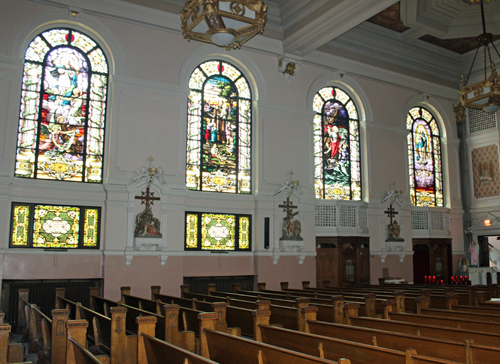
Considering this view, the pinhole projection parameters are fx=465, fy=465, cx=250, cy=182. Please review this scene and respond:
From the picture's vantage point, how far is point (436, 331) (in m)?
4.54

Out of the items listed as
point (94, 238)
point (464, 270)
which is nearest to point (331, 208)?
point (464, 270)

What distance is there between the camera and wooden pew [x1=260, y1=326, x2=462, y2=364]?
10.4 ft

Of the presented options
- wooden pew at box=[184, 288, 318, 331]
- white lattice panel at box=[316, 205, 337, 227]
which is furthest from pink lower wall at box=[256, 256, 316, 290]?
wooden pew at box=[184, 288, 318, 331]

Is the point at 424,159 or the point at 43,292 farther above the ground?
the point at 424,159

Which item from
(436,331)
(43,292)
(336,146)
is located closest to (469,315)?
(436,331)

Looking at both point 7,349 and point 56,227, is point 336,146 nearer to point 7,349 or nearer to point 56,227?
point 56,227

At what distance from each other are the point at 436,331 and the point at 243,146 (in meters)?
8.17

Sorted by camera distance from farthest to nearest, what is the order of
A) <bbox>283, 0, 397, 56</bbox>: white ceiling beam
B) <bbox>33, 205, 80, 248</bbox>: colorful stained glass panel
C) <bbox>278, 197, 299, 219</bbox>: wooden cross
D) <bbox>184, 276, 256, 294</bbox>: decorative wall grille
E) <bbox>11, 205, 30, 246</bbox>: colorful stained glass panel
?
<bbox>278, 197, 299, 219</bbox>: wooden cross → <bbox>184, 276, 256, 294</bbox>: decorative wall grille → <bbox>283, 0, 397, 56</bbox>: white ceiling beam → <bbox>33, 205, 80, 248</bbox>: colorful stained glass panel → <bbox>11, 205, 30, 246</bbox>: colorful stained glass panel

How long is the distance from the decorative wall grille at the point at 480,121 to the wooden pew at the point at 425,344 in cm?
1322

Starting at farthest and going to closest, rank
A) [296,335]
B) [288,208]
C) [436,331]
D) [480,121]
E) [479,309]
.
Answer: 1. [480,121]
2. [288,208]
3. [479,309]
4. [436,331]
5. [296,335]

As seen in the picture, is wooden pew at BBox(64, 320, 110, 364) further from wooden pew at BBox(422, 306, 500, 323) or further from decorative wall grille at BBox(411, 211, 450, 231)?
decorative wall grille at BBox(411, 211, 450, 231)

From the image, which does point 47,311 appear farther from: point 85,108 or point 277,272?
point 277,272

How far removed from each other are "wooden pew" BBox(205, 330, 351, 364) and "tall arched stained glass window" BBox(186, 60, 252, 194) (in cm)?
730

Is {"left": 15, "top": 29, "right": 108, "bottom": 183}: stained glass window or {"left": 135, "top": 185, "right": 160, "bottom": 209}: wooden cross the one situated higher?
{"left": 15, "top": 29, "right": 108, "bottom": 183}: stained glass window
